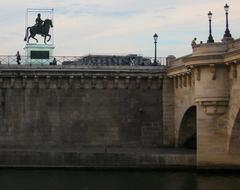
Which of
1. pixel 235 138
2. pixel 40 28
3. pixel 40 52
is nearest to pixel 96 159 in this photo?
pixel 235 138

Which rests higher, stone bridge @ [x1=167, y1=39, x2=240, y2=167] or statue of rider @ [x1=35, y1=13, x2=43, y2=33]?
statue of rider @ [x1=35, y1=13, x2=43, y2=33]

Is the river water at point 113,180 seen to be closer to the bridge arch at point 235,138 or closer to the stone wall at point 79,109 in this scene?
the bridge arch at point 235,138

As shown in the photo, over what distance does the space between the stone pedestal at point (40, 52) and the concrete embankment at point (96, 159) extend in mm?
11841

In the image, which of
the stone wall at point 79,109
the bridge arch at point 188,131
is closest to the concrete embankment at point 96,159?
the stone wall at point 79,109

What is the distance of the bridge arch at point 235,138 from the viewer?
37094 mm

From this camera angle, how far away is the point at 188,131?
46156 mm

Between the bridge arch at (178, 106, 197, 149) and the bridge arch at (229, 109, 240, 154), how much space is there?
26.8ft

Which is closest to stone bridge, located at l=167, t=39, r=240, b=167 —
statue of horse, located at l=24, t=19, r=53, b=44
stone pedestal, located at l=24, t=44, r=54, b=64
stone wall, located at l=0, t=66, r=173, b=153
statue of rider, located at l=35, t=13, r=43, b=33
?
Answer: stone wall, located at l=0, t=66, r=173, b=153

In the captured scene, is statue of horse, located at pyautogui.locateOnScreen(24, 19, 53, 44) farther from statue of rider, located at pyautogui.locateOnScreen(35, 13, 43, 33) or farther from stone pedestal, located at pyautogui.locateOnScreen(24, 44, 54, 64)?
stone pedestal, located at pyautogui.locateOnScreen(24, 44, 54, 64)

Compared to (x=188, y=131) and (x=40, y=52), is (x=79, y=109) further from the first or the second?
(x=188, y=131)

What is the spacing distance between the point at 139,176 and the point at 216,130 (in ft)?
18.8

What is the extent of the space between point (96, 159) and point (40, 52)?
1458 cm

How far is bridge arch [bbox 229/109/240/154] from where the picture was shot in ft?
122

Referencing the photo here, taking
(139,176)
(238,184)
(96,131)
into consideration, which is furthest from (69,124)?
(238,184)
